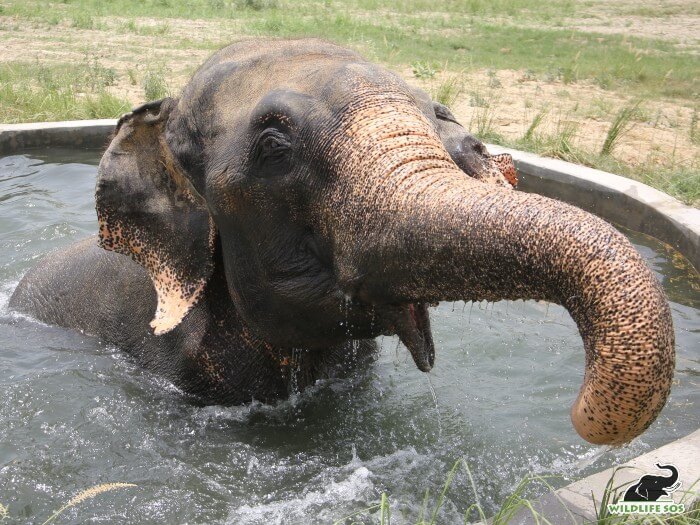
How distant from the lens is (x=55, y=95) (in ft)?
32.9

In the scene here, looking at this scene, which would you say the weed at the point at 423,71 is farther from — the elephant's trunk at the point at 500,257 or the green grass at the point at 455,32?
the elephant's trunk at the point at 500,257

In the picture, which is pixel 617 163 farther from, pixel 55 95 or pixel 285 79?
pixel 55 95

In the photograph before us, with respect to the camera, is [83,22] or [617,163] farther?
[83,22]

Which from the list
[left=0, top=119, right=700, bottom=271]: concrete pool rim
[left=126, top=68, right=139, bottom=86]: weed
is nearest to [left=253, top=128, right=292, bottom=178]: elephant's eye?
[left=0, top=119, right=700, bottom=271]: concrete pool rim

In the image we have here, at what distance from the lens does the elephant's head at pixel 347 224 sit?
6.73 feet

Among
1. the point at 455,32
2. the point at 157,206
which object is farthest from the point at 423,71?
the point at 157,206

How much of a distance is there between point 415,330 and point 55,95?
8151 mm

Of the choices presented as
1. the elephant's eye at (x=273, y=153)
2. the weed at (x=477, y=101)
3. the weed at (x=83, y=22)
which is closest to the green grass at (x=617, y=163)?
the weed at (x=477, y=101)

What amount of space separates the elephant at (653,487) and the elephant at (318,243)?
825 millimetres

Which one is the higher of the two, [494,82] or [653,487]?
[653,487]

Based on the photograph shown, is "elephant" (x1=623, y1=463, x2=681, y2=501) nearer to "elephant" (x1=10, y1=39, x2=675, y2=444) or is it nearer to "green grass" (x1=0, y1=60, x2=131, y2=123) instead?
"elephant" (x1=10, y1=39, x2=675, y2=444)

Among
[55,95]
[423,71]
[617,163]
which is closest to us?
[617,163]

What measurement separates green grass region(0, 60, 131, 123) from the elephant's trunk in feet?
23.8

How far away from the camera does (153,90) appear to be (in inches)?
407
